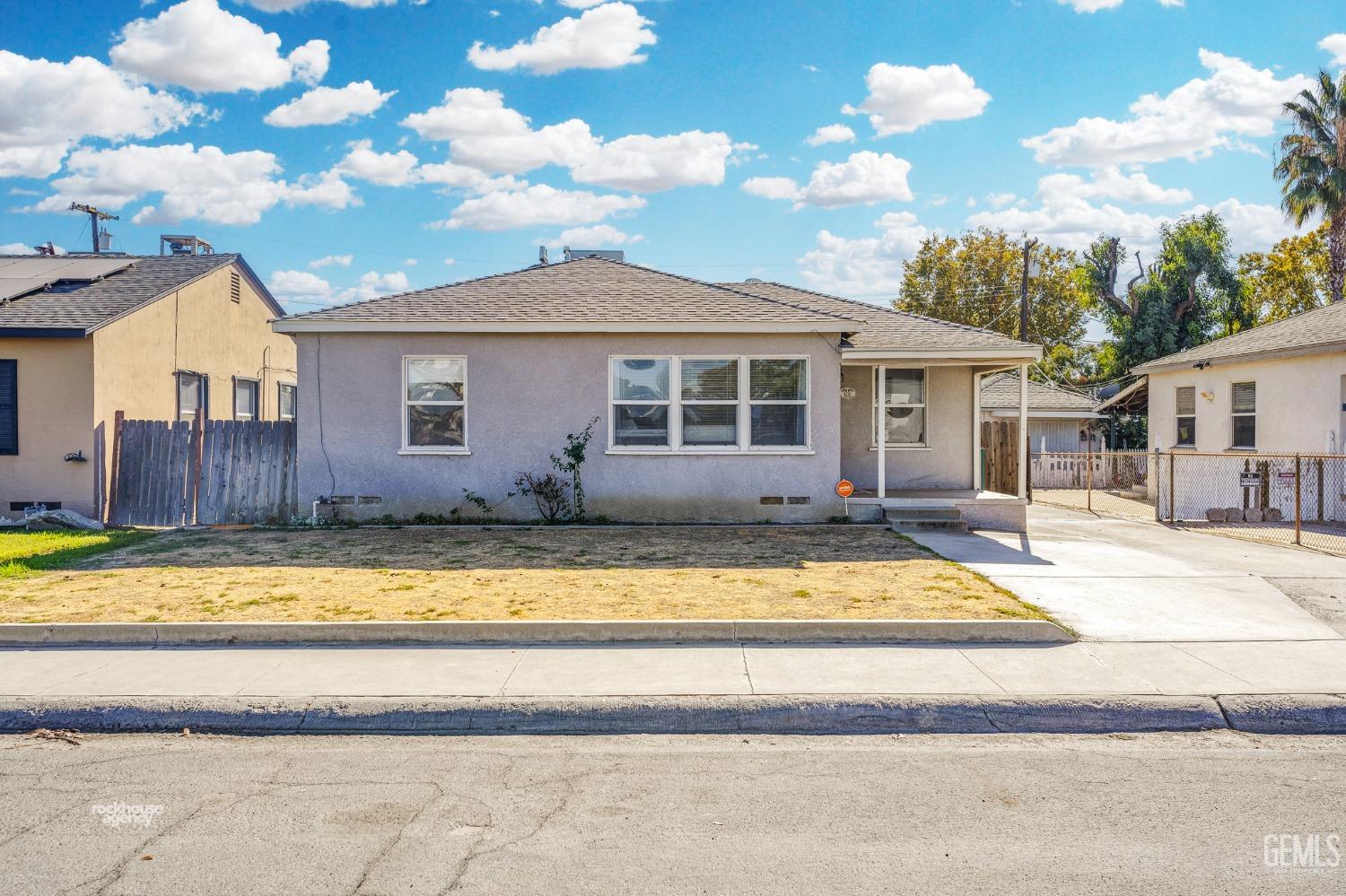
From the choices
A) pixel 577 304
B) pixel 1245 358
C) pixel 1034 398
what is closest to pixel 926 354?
pixel 577 304

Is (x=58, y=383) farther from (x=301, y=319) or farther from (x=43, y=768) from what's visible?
(x=43, y=768)

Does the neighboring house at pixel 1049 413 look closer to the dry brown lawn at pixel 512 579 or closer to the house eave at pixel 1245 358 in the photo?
the house eave at pixel 1245 358

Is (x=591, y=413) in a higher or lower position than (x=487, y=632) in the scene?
higher

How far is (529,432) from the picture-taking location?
14.6 meters

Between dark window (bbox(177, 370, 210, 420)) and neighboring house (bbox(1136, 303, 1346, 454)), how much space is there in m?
20.6

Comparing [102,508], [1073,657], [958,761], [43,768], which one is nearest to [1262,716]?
[1073,657]

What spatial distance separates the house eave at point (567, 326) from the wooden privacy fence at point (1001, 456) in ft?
23.5

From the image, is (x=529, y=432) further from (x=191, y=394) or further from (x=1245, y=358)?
(x=1245, y=358)

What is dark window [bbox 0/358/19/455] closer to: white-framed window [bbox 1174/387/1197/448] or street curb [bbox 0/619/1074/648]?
street curb [bbox 0/619/1074/648]

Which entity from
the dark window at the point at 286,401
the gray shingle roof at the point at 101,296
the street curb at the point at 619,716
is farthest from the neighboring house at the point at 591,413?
the street curb at the point at 619,716

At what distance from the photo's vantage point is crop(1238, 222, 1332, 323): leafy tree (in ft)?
119

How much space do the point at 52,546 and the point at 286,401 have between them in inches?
417

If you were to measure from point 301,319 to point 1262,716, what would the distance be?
1308 centimetres

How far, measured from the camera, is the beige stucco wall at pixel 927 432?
55.0 ft
